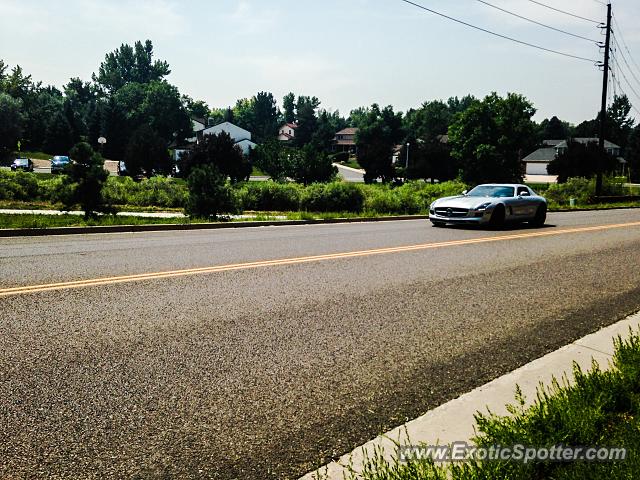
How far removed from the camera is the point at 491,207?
15.9m

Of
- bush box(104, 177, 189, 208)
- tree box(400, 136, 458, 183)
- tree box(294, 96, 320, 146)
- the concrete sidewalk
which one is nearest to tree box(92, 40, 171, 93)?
tree box(294, 96, 320, 146)

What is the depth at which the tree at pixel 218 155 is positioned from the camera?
5344 cm

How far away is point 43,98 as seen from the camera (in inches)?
4764

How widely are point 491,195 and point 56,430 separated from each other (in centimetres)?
1590

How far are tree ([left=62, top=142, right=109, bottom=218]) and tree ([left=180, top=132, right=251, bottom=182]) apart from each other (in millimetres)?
36363

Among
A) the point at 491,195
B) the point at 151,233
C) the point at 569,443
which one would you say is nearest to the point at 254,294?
the point at 569,443

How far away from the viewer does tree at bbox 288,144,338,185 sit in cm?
5962

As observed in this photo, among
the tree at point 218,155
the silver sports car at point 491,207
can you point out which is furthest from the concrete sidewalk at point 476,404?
the tree at point 218,155

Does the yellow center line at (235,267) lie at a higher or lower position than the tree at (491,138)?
lower

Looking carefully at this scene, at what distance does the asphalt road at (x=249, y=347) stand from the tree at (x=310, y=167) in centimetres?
5090

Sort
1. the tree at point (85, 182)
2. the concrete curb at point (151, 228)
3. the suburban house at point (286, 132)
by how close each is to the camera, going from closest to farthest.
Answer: the concrete curb at point (151, 228), the tree at point (85, 182), the suburban house at point (286, 132)

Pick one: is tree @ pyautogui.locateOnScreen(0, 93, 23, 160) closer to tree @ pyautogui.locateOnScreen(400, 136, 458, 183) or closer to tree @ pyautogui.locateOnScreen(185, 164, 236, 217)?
tree @ pyautogui.locateOnScreen(400, 136, 458, 183)

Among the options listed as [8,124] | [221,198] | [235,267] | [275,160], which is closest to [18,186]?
[221,198]

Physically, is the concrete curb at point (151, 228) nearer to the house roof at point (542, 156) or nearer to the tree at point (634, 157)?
the tree at point (634, 157)
